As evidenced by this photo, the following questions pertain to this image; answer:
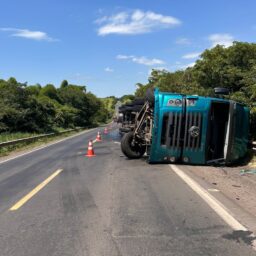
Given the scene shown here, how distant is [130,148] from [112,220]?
987cm

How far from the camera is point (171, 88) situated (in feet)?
148

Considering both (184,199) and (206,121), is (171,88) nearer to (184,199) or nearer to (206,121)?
(206,121)

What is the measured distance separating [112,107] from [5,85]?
440ft

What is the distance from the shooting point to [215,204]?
8312 mm

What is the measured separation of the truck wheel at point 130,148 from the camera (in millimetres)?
16702

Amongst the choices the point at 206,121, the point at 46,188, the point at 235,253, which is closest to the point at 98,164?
the point at 206,121

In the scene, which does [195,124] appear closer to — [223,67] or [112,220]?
[112,220]

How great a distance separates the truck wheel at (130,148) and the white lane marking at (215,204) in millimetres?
4736

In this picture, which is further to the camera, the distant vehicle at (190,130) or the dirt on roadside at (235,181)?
the distant vehicle at (190,130)

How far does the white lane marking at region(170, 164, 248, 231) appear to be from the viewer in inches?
269

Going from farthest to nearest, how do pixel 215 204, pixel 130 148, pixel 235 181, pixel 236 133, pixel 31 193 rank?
pixel 130 148 < pixel 236 133 < pixel 235 181 < pixel 31 193 < pixel 215 204

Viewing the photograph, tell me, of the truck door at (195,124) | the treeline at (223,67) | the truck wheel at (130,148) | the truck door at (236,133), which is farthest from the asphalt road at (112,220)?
the treeline at (223,67)

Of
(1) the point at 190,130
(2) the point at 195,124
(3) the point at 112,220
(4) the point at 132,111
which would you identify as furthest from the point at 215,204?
(4) the point at 132,111

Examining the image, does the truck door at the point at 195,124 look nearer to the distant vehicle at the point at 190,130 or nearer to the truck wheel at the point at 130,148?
the distant vehicle at the point at 190,130
